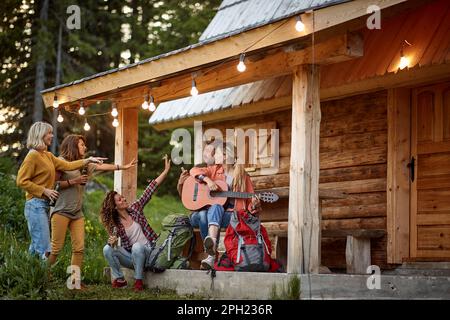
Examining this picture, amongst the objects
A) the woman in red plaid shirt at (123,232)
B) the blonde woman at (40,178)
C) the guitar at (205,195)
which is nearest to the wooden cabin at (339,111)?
the guitar at (205,195)

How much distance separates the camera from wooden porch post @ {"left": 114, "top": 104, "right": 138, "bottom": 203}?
1168 centimetres

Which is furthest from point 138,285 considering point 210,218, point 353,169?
point 353,169

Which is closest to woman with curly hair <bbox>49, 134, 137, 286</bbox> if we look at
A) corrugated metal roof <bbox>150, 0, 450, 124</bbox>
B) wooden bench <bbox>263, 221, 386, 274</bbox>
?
corrugated metal roof <bbox>150, 0, 450, 124</bbox>

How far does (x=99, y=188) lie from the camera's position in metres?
22.4

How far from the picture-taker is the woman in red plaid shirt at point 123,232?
402 inches

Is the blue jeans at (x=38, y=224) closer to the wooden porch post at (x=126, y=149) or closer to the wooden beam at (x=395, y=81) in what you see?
the wooden porch post at (x=126, y=149)

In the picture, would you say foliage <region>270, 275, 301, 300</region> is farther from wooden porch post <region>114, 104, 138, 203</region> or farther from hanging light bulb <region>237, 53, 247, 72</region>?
wooden porch post <region>114, 104, 138, 203</region>

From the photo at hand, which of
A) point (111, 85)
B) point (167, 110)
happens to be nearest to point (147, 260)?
point (111, 85)

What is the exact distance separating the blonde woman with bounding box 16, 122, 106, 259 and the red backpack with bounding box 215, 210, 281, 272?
191 centimetres

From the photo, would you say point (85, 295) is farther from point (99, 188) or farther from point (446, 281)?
point (99, 188)

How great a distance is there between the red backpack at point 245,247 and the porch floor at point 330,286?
181 mm

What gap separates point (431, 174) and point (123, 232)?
396 cm
